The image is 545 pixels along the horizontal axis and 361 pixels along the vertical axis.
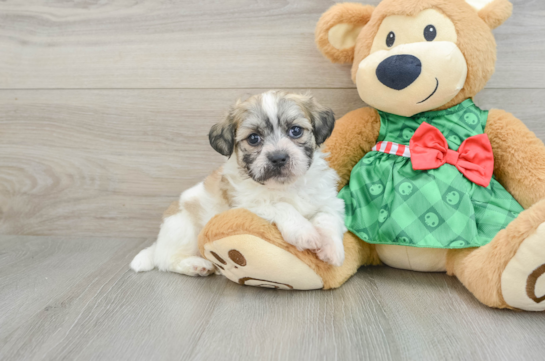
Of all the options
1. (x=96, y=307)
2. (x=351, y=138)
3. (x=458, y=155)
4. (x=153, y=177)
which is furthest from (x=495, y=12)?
(x=96, y=307)

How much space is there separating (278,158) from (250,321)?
1.78 ft

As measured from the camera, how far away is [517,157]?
1455 mm

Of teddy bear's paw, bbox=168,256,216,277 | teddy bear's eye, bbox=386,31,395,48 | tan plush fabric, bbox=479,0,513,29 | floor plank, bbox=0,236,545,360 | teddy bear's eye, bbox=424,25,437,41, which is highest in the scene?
tan plush fabric, bbox=479,0,513,29

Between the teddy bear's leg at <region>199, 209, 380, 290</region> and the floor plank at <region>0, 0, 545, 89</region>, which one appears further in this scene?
the floor plank at <region>0, 0, 545, 89</region>

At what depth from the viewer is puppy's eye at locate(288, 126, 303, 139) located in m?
1.46

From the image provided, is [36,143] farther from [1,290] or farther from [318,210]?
[318,210]

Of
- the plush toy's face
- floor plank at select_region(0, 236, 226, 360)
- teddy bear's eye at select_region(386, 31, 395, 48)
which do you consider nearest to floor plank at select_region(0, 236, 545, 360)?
floor plank at select_region(0, 236, 226, 360)

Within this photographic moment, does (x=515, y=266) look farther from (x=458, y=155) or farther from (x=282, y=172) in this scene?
(x=282, y=172)

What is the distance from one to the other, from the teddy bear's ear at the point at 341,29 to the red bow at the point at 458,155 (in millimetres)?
455

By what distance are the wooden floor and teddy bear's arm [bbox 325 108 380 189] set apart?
246 millimetres

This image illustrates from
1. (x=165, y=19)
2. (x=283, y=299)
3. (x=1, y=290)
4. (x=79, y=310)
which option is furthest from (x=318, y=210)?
(x=1, y=290)

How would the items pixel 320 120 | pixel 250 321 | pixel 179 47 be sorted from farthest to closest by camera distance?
1. pixel 179 47
2. pixel 320 120
3. pixel 250 321

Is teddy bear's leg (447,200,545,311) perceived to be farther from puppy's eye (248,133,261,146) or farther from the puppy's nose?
puppy's eye (248,133,261,146)

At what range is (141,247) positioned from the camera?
2092 millimetres
